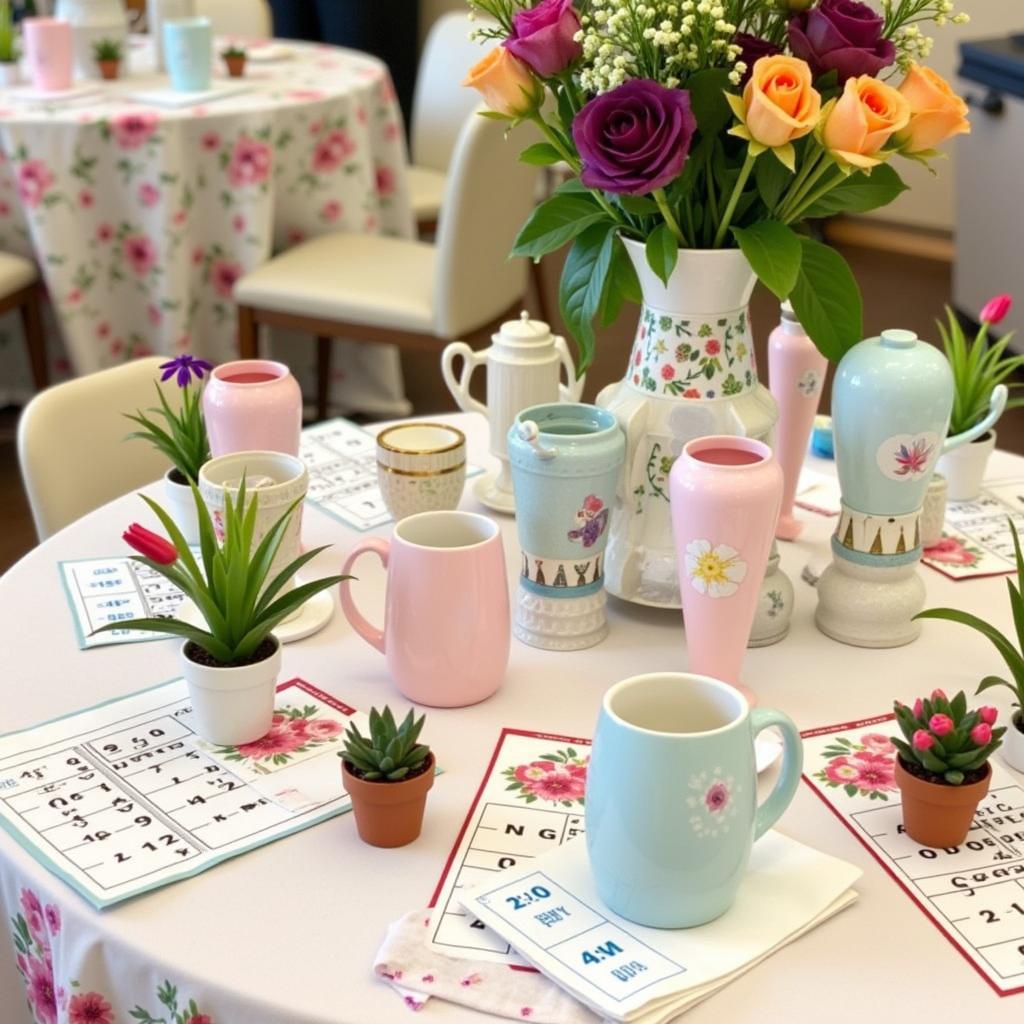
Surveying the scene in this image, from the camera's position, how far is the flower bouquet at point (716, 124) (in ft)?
Result: 3.33

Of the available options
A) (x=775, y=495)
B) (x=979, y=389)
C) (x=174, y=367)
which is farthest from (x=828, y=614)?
(x=174, y=367)

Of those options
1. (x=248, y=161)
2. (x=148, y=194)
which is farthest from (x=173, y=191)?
(x=248, y=161)

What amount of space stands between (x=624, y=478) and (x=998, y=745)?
1.29ft

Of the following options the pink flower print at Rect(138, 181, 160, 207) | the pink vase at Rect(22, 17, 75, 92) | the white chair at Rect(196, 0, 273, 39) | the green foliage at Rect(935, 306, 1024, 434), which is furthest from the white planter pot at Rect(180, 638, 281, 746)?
the white chair at Rect(196, 0, 273, 39)

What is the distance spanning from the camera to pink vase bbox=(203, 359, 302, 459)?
1283mm

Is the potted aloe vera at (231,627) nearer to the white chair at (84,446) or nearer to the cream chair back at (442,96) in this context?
the white chair at (84,446)

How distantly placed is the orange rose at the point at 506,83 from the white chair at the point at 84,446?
0.68 metres

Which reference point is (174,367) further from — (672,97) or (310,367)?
(310,367)

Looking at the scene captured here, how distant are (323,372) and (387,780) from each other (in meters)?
2.62

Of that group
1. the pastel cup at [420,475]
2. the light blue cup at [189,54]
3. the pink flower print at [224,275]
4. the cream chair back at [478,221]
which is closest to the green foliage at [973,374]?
the pastel cup at [420,475]

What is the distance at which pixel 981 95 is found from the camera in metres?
3.84

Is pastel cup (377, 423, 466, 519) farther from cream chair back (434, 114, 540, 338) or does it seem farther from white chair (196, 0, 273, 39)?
white chair (196, 0, 273, 39)

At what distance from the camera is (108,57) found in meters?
3.36

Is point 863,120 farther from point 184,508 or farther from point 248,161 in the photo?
point 248,161
